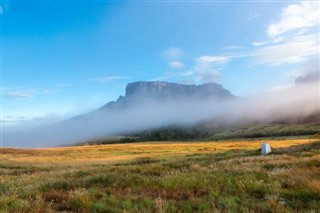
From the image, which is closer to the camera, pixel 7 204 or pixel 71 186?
pixel 7 204

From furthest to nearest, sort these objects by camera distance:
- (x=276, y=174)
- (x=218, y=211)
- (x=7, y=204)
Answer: (x=276, y=174) → (x=7, y=204) → (x=218, y=211)

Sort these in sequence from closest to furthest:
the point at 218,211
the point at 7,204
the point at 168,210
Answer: the point at 218,211
the point at 168,210
the point at 7,204

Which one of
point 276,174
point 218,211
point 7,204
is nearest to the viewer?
point 218,211

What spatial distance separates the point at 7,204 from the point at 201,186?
5764mm

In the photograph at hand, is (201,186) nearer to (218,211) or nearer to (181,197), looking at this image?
(181,197)

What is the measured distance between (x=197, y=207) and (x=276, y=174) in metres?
5.03

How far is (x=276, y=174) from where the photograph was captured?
11.9m

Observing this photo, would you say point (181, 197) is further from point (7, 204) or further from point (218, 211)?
point (7, 204)

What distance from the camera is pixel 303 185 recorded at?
31.0 ft

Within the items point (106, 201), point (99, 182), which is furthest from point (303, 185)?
point (99, 182)

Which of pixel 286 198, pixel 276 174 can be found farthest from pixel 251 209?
pixel 276 174

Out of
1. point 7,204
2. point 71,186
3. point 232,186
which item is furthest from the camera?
point 71,186

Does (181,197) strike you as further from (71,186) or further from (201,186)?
(71,186)

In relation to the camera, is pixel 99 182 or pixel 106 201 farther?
pixel 99 182
